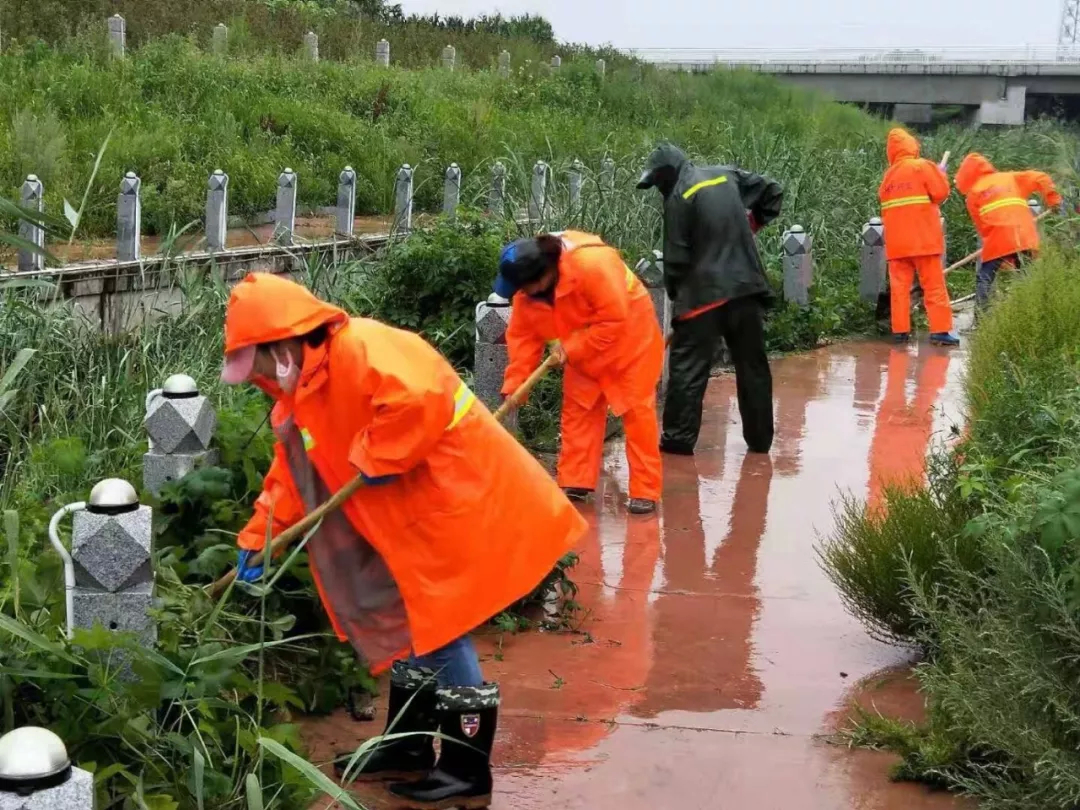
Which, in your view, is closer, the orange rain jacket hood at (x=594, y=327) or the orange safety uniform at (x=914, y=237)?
the orange rain jacket hood at (x=594, y=327)

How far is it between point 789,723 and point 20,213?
276 cm

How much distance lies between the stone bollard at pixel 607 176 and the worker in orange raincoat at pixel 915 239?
234cm

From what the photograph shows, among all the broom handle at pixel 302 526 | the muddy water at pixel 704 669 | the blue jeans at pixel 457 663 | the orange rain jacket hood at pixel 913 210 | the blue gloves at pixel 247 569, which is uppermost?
the orange rain jacket hood at pixel 913 210

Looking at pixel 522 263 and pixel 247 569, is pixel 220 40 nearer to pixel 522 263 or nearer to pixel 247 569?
pixel 522 263

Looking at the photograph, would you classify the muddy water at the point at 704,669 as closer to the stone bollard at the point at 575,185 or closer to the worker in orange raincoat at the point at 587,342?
the worker in orange raincoat at the point at 587,342

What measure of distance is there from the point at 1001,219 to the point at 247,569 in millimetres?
9944

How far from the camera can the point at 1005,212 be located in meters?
12.6

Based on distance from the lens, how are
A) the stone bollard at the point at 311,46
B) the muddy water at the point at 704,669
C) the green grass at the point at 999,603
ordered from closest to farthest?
the green grass at the point at 999,603 → the muddy water at the point at 704,669 → the stone bollard at the point at 311,46

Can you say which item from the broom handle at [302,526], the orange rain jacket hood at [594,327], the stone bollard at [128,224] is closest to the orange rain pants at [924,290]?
the orange rain jacket hood at [594,327]

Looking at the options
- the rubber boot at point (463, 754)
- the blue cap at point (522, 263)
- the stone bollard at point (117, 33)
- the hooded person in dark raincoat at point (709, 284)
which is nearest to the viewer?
the rubber boot at point (463, 754)

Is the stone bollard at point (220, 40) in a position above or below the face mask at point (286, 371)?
above

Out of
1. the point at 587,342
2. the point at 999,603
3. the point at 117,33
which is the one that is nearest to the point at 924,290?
the point at 587,342

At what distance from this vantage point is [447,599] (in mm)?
3938

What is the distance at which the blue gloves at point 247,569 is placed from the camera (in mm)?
4137
